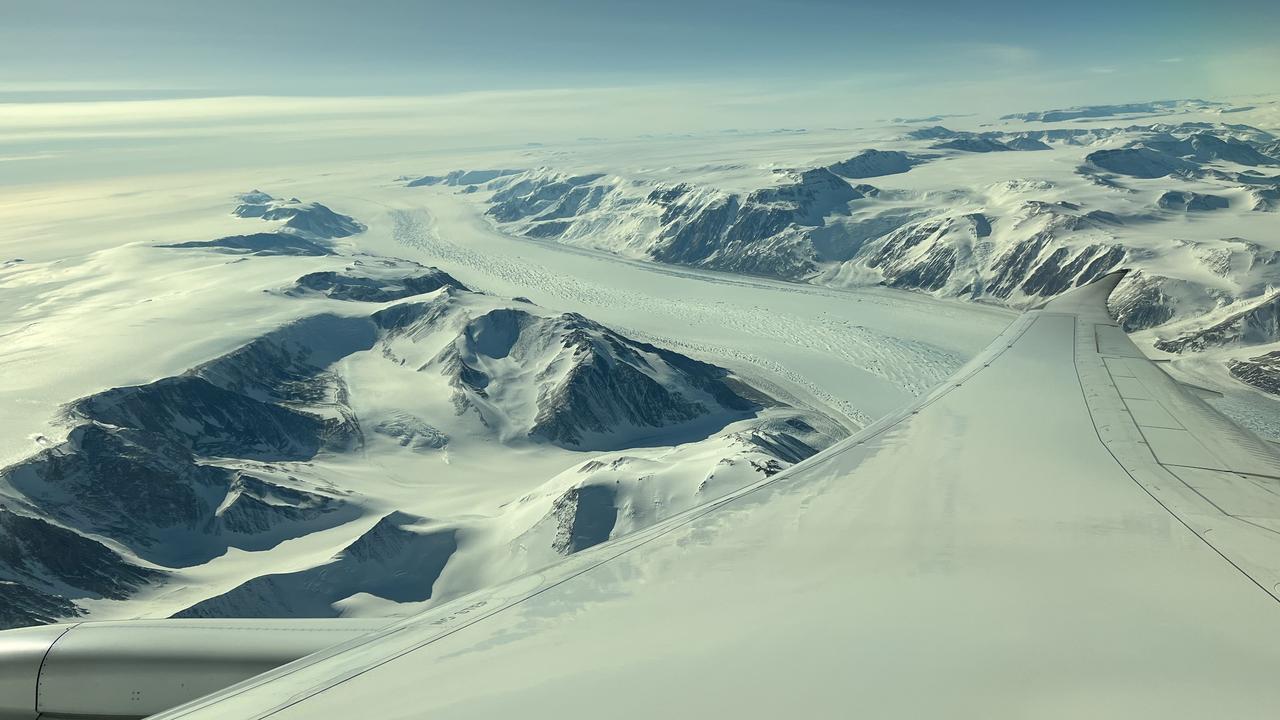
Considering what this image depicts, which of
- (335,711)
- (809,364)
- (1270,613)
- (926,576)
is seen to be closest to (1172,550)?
(1270,613)

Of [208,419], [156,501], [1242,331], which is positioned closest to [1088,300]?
[156,501]

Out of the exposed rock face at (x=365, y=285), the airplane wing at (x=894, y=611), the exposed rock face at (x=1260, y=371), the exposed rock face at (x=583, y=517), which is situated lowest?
the exposed rock face at (x=1260, y=371)

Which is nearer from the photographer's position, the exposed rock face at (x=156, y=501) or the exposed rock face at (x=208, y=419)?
the exposed rock face at (x=156, y=501)

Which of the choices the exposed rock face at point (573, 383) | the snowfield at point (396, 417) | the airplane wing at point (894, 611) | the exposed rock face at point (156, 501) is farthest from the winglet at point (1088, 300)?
the exposed rock face at point (573, 383)

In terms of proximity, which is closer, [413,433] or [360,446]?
[360,446]

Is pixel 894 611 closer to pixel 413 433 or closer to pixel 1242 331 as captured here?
pixel 413 433

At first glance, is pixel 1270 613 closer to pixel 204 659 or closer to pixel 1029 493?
pixel 1029 493

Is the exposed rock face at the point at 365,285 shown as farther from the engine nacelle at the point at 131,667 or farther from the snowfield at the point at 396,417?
the engine nacelle at the point at 131,667
